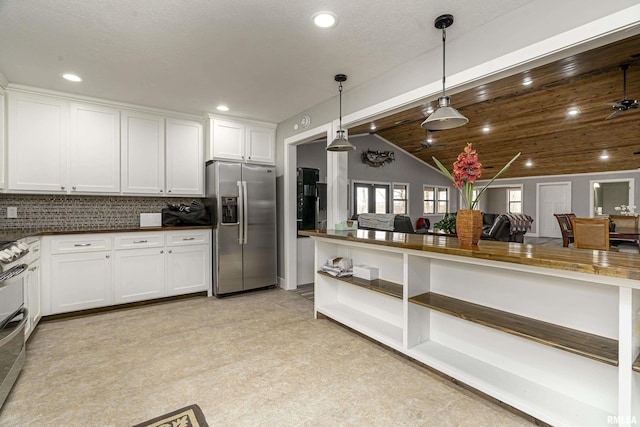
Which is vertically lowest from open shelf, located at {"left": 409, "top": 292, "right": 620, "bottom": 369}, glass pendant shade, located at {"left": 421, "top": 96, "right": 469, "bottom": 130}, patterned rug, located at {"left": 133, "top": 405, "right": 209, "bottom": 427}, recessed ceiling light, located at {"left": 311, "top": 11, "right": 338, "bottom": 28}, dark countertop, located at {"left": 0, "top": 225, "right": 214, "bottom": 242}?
patterned rug, located at {"left": 133, "top": 405, "right": 209, "bottom": 427}

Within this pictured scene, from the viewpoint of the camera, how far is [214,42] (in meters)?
2.49

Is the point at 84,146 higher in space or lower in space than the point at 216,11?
lower

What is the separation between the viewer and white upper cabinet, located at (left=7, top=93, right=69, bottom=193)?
3.35m

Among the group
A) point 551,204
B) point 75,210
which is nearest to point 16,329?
point 75,210

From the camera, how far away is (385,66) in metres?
2.93

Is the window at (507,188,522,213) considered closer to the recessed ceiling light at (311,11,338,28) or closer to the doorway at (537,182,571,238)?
the doorway at (537,182,571,238)

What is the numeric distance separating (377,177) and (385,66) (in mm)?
6048

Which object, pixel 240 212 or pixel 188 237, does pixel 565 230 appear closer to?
pixel 240 212

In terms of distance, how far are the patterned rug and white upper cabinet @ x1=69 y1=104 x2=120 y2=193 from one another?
3.06m

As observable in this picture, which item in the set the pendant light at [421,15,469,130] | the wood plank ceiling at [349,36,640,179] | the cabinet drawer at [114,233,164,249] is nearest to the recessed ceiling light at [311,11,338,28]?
the pendant light at [421,15,469,130]

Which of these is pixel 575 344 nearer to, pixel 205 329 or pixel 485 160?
pixel 205 329

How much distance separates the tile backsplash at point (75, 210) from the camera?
144 inches

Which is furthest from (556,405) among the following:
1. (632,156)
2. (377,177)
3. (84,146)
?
(632,156)

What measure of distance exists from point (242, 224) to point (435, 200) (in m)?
8.24
